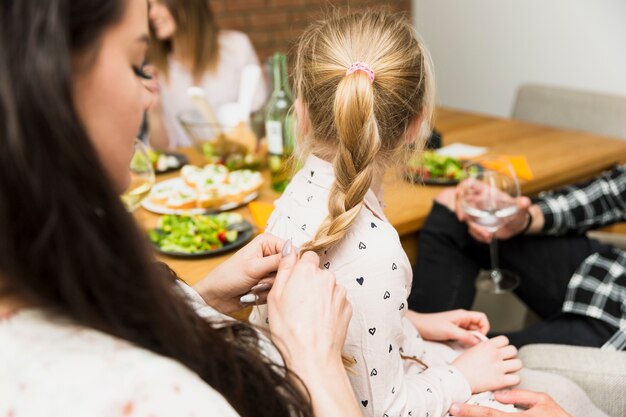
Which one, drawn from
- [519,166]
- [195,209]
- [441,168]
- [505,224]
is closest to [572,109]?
[519,166]

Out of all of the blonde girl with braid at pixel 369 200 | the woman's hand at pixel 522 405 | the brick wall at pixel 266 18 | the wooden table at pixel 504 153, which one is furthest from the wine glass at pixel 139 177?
the brick wall at pixel 266 18

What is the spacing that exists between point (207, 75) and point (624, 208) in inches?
67.3

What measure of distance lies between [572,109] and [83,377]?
7.65 feet

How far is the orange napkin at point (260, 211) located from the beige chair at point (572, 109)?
1394 mm

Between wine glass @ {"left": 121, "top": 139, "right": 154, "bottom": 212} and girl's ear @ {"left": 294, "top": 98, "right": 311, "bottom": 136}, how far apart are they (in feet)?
1.73

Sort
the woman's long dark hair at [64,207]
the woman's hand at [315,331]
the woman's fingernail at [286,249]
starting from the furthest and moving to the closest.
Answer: the woman's fingernail at [286,249] < the woman's hand at [315,331] < the woman's long dark hair at [64,207]

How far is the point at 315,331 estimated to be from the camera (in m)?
0.78

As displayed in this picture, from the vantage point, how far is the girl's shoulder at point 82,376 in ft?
1.81

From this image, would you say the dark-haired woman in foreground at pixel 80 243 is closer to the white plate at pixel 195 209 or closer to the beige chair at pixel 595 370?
the beige chair at pixel 595 370

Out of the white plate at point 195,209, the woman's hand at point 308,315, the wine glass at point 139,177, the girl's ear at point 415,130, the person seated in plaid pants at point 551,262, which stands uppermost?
the girl's ear at point 415,130

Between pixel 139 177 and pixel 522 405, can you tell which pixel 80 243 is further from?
pixel 139 177

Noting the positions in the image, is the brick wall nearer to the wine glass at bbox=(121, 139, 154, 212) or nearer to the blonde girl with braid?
the wine glass at bbox=(121, 139, 154, 212)

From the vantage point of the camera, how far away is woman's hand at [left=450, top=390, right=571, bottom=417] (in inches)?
41.2

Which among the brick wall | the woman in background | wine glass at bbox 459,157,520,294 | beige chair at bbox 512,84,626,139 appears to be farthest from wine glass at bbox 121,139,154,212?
the brick wall
